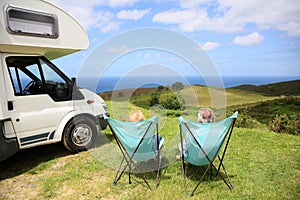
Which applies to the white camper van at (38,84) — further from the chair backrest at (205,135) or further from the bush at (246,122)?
the bush at (246,122)

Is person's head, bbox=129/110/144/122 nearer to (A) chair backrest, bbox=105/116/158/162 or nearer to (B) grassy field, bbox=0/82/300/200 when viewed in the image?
(A) chair backrest, bbox=105/116/158/162

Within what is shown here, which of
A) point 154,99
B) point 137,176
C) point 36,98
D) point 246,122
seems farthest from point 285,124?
point 36,98

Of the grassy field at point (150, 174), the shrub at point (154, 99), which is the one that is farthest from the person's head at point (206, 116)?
the shrub at point (154, 99)

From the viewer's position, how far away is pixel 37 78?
3961mm

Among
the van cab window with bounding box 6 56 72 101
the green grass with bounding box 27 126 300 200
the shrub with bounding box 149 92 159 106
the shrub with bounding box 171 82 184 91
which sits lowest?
the green grass with bounding box 27 126 300 200

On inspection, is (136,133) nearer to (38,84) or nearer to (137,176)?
(137,176)

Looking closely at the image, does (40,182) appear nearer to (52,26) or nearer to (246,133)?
(52,26)

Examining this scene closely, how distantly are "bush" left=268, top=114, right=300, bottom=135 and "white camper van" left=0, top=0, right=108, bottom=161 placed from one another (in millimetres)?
5844

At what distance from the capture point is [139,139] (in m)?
3.00

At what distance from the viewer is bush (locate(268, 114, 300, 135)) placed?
20.4ft

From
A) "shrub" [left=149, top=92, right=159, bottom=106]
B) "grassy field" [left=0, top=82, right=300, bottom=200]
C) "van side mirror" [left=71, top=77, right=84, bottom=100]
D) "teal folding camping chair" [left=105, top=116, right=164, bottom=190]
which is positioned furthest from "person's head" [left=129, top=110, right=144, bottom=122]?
"shrub" [left=149, top=92, right=159, bottom=106]

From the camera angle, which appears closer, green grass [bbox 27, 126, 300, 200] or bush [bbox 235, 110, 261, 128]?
green grass [bbox 27, 126, 300, 200]

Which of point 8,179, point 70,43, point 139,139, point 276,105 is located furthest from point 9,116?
point 276,105

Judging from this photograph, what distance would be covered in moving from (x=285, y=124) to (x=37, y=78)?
7226mm
